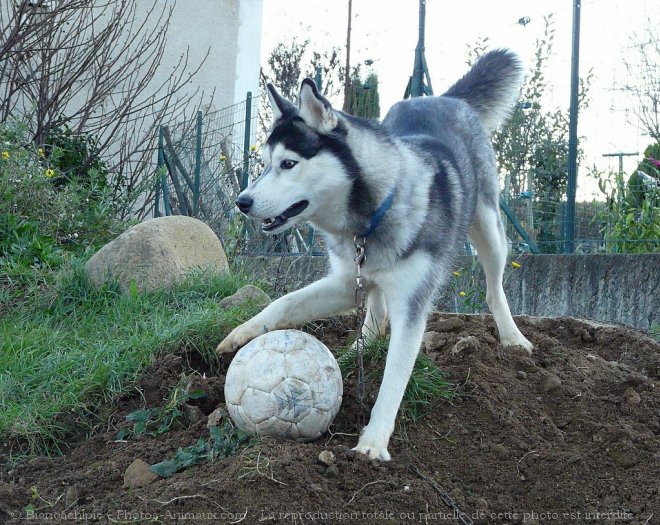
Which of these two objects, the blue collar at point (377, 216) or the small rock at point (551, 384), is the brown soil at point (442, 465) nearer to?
the small rock at point (551, 384)

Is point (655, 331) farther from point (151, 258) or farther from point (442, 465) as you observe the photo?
point (151, 258)

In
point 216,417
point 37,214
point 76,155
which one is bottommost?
point 216,417

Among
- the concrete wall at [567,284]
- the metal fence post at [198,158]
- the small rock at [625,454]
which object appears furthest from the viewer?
the metal fence post at [198,158]

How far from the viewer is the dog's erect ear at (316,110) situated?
3.14 m

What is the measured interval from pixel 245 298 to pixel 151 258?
33.4 inches

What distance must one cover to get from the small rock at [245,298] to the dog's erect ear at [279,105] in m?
1.35

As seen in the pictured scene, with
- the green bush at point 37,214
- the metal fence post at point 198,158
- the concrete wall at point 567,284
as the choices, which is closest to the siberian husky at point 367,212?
the concrete wall at point 567,284

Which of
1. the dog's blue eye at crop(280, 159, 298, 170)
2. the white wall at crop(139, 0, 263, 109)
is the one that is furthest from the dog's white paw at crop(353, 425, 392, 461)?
the white wall at crop(139, 0, 263, 109)

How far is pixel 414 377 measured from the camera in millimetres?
3402

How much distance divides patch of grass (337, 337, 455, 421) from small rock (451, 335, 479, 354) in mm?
227

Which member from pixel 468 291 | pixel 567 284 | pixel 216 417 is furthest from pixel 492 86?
pixel 216 417

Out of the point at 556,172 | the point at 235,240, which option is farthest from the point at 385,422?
the point at 556,172

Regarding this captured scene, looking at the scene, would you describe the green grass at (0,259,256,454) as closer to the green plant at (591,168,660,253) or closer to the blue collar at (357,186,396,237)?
the blue collar at (357,186,396,237)

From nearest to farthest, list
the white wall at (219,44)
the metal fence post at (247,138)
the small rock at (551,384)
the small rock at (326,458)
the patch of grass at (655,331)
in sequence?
the small rock at (326,458) → the small rock at (551,384) → the patch of grass at (655,331) → the metal fence post at (247,138) → the white wall at (219,44)
